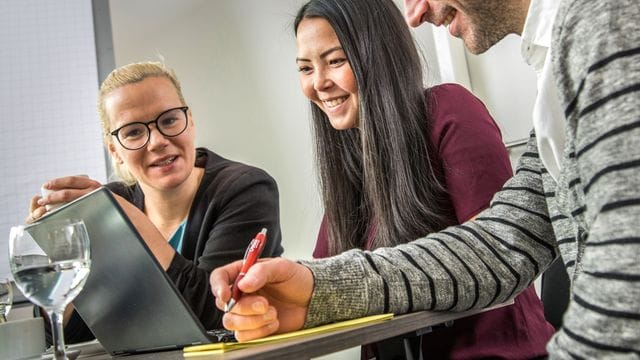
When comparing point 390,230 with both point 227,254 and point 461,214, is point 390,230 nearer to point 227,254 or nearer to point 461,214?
point 461,214

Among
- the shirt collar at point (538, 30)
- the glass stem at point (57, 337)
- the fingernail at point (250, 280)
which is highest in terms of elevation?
the shirt collar at point (538, 30)

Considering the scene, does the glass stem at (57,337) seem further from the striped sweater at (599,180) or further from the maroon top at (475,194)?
→ the maroon top at (475,194)

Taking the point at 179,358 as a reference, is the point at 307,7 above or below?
above

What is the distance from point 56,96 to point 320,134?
0.99 meters

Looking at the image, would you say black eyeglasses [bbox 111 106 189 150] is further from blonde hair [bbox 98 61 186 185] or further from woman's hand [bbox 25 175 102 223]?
woman's hand [bbox 25 175 102 223]

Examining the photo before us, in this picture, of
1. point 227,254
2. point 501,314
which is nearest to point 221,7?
point 227,254

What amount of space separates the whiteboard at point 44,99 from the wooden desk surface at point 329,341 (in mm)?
1365

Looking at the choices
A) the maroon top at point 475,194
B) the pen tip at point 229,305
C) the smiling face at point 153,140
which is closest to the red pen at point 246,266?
the pen tip at point 229,305

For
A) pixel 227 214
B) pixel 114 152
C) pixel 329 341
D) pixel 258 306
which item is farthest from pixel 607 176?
pixel 114 152

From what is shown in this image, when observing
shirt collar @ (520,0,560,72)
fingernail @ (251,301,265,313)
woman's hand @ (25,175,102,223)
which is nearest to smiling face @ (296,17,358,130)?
woman's hand @ (25,175,102,223)

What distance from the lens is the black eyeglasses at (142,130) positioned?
168 centimetres

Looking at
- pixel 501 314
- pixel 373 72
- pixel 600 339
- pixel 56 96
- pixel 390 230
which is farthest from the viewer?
pixel 56 96

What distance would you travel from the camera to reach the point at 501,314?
3.66 feet

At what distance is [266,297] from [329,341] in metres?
0.17
